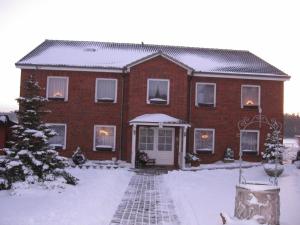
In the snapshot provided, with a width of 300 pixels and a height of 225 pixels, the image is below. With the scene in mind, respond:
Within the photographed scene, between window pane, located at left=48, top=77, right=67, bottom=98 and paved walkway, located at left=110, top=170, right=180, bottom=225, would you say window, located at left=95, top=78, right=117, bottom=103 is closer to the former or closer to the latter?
window pane, located at left=48, top=77, right=67, bottom=98

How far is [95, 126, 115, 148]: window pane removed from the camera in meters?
23.5

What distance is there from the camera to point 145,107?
22.3m

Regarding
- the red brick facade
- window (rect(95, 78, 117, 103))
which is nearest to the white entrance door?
the red brick facade

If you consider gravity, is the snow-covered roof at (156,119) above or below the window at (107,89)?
below

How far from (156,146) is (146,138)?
2.54 ft

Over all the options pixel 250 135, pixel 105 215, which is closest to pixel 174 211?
pixel 105 215

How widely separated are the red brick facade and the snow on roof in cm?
46

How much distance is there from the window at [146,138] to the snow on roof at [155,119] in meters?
1.21

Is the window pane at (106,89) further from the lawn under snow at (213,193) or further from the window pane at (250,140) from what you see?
the window pane at (250,140)

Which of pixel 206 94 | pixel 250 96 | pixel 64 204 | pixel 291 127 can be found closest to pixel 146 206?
pixel 64 204

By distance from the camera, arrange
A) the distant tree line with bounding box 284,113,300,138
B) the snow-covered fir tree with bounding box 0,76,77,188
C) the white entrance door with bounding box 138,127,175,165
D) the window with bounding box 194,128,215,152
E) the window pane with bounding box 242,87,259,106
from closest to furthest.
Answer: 1. the snow-covered fir tree with bounding box 0,76,77,188
2. the white entrance door with bounding box 138,127,175,165
3. the window with bounding box 194,128,215,152
4. the window pane with bounding box 242,87,259,106
5. the distant tree line with bounding box 284,113,300,138

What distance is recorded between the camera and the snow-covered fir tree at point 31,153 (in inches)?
522

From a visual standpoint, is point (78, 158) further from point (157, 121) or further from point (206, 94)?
point (206, 94)

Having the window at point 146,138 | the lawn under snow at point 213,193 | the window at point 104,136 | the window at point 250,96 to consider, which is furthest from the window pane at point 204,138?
the window at point 104,136
